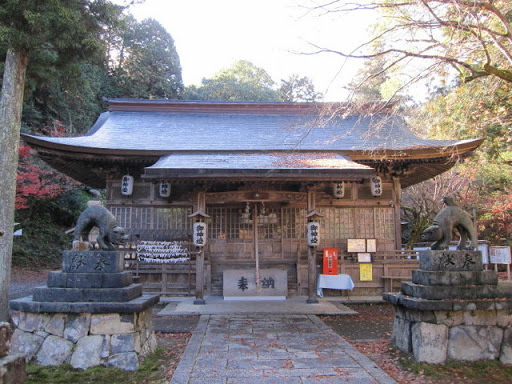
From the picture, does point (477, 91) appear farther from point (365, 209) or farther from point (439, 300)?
point (439, 300)

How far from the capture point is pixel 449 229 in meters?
5.67

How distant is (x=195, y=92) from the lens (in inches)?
1361

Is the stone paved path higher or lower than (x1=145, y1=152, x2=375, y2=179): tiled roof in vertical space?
lower

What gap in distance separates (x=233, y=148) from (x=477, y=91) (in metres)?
7.03

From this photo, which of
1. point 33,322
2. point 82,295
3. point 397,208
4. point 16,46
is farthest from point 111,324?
point 397,208

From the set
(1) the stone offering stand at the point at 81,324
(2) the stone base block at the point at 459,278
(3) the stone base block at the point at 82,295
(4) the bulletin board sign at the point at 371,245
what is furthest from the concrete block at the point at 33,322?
(4) the bulletin board sign at the point at 371,245

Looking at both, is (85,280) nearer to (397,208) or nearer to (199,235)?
(199,235)

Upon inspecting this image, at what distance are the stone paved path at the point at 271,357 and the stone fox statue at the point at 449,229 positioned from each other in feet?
7.03

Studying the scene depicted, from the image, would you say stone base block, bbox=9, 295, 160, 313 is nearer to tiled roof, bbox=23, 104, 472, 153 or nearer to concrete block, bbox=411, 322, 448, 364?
concrete block, bbox=411, 322, 448, 364

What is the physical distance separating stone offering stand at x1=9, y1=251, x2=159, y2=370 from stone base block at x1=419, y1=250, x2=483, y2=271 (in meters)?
4.36

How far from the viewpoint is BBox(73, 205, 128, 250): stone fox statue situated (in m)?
5.63

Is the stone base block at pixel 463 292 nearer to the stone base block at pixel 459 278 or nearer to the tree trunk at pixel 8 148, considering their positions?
the stone base block at pixel 459 278

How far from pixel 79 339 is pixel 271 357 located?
9.15ft

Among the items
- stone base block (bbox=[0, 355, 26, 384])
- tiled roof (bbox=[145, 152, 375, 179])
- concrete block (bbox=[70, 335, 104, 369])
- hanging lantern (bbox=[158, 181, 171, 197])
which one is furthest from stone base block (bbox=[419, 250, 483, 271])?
hanging lantern (bbox=[158, 181, 171, 197])
